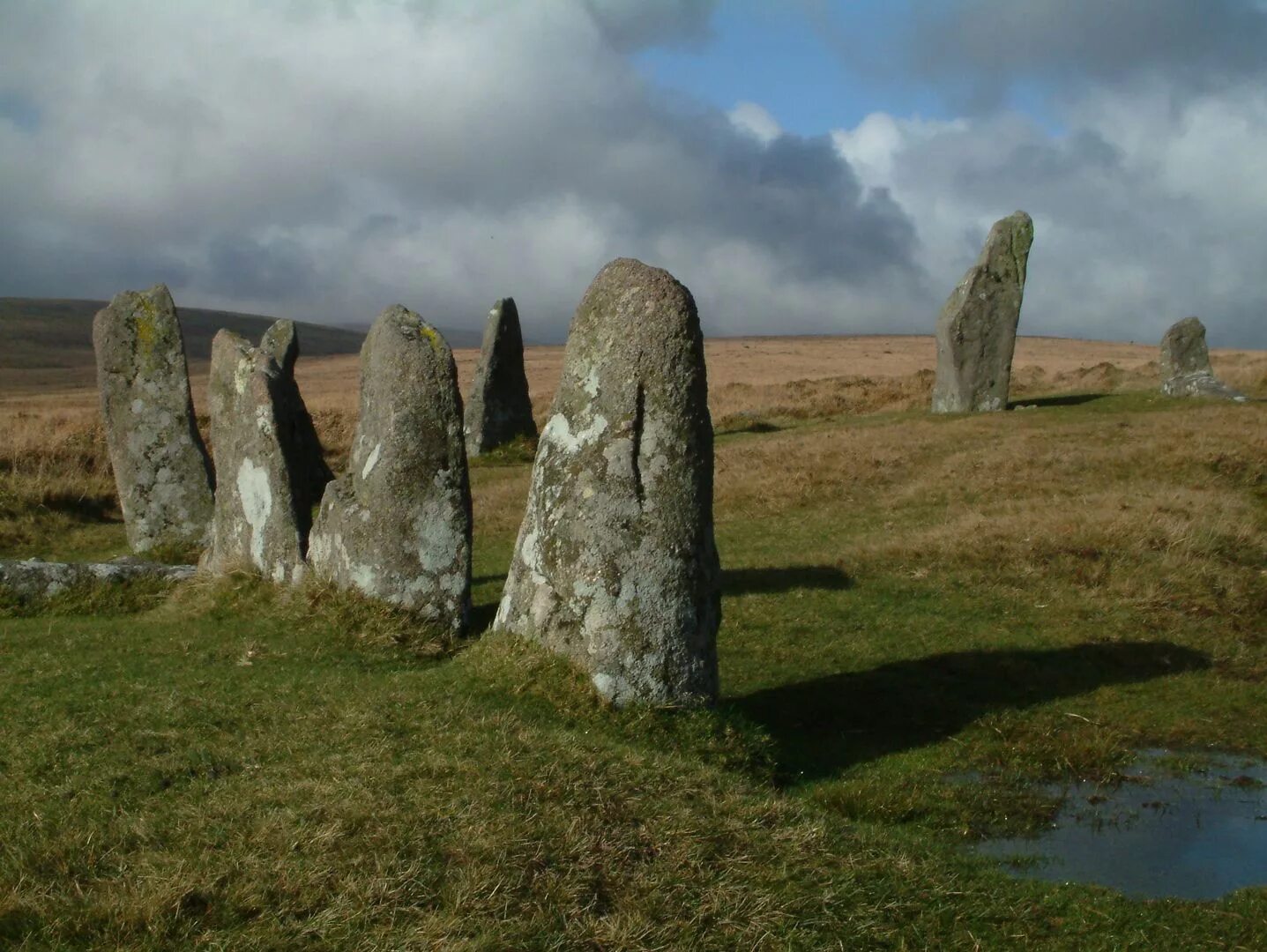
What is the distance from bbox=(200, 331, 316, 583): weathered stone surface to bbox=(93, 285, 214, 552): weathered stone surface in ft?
11.4

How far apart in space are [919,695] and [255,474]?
8023 mm

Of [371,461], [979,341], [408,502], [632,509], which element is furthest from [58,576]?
[979,341]

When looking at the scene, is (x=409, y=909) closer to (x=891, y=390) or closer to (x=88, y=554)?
(x=88, y=554)

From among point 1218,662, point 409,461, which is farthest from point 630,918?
point 1218,662

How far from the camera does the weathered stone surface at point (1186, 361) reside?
31688mm

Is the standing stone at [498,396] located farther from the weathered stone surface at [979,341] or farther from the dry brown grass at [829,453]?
the weathered stone surface at [979,341]

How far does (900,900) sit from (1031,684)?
21.8 feet

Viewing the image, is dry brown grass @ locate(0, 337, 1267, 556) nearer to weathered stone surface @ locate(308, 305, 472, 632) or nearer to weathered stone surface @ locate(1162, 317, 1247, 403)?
weathered stone surface @ locate(1162, 317, 1247, 403)

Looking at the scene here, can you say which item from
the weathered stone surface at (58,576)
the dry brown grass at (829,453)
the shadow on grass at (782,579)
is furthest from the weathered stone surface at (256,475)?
the dry brown grass at (829,453)

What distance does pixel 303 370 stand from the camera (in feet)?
359

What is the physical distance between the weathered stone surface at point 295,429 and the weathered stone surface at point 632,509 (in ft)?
18.0

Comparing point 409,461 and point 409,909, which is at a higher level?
point 409,461

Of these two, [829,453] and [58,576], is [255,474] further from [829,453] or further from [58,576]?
[829,453]

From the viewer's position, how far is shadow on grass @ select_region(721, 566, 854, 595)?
53.4ft
